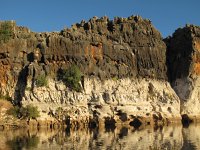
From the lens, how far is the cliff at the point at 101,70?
63.2m

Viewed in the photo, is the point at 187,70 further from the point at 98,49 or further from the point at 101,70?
the point at 98,49

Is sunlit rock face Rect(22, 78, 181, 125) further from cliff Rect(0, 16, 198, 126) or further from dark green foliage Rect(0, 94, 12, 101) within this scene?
dark green foliage Rect(0, 94, 12, 101)

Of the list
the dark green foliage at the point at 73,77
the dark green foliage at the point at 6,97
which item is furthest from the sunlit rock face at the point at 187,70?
the dark green foliage at the point at 6,97

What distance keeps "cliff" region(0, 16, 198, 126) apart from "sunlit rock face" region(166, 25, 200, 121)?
21 centimetres

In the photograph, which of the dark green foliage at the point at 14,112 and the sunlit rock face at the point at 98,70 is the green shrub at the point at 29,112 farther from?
the sunlit rock face at the point at 98,70

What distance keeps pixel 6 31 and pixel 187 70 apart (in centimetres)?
2950

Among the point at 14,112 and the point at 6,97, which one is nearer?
the point at 14,112

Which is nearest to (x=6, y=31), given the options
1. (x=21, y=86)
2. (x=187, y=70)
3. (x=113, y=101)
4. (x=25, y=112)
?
(x=21, y=86)

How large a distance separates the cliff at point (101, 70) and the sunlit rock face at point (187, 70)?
212 mm

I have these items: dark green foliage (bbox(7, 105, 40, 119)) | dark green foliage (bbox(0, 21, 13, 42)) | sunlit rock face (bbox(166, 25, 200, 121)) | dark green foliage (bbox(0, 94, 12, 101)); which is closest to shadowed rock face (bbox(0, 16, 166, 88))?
dark green foliage (bbox(0, 21, 13, 42))

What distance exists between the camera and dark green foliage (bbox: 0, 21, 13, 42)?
2554 inches

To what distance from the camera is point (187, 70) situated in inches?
2923

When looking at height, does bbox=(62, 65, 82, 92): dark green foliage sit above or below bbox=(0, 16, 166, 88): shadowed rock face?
below

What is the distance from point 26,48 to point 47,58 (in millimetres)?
3565
